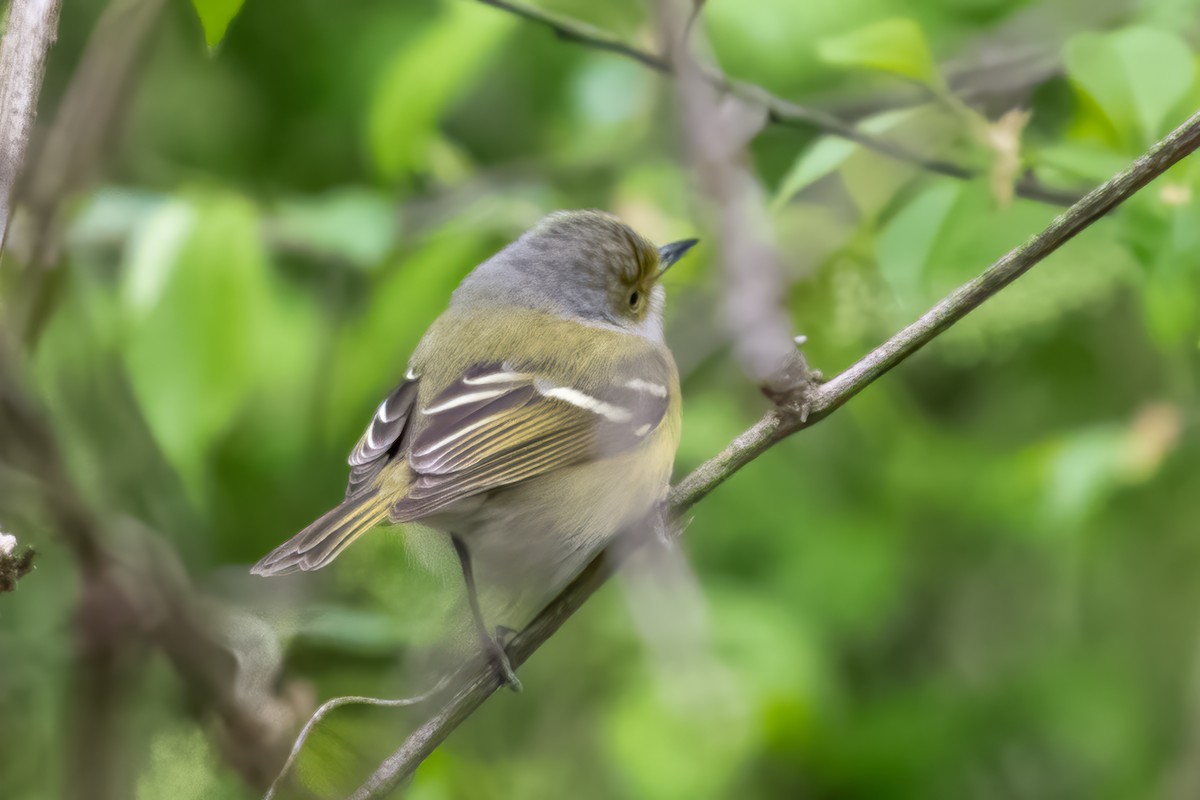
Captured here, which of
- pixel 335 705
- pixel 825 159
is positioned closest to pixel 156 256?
pixel 335 705

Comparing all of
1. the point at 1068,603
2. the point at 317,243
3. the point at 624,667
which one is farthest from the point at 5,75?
the point at 1068,603

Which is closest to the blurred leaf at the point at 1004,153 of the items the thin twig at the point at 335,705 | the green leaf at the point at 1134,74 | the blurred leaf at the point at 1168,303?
the green leaf at the point at 1134,74

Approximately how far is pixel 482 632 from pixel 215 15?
1.52 metres

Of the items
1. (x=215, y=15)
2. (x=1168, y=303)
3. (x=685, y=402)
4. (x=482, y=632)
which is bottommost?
(x=685, y=402)

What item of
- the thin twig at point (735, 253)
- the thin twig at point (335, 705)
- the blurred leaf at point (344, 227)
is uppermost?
the thin twig at point (735, 253)

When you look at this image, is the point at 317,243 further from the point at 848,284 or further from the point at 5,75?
the point at 5,75

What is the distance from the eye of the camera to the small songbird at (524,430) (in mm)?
2865

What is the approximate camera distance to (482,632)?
9.15ft

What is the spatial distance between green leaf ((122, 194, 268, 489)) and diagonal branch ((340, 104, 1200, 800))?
1.19 m

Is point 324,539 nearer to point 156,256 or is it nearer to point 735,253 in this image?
point 156,256

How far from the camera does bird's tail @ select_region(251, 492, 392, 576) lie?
2.49m

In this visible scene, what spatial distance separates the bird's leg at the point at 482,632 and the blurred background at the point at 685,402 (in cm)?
14

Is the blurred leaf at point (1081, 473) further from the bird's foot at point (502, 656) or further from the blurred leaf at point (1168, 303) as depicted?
the bird's foot at point (502, 656)

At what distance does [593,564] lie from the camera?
2.74 meters
